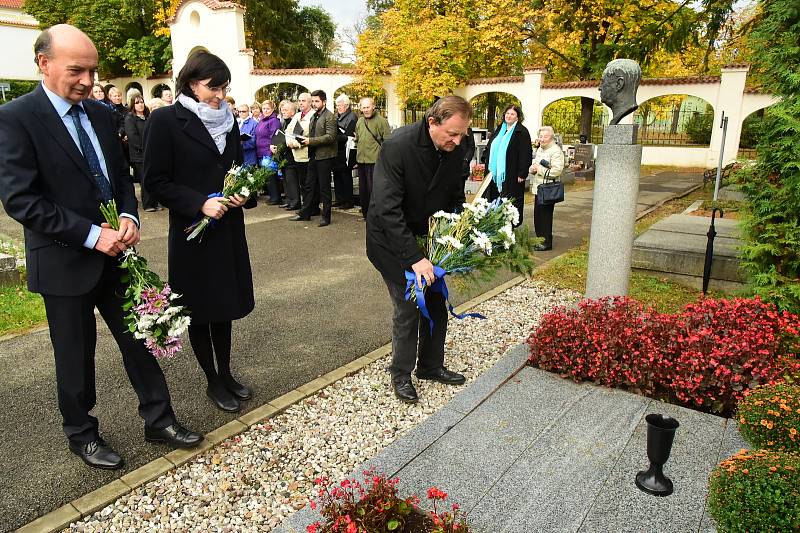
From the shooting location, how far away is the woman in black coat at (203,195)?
132 inches

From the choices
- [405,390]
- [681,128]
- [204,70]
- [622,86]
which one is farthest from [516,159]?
[681,128]

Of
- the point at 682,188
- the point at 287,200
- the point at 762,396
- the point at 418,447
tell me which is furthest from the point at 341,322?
the point at 682,188

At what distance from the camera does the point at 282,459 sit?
3.41m

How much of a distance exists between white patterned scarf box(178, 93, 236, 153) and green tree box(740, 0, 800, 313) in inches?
162

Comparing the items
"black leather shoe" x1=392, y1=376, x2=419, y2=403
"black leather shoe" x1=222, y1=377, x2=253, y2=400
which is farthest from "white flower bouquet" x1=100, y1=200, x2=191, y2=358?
"black leather shoe" x1=392, y1=376, x2=419, y2=403

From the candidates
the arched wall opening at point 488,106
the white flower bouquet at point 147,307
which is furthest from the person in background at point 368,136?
the arched wall opening at point 488,106

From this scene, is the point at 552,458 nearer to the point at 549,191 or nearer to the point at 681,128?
the point at 549,191

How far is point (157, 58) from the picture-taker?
29.3m

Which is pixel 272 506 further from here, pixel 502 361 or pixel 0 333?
pixel 0 333

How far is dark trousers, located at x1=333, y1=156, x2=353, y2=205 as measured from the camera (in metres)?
11.3

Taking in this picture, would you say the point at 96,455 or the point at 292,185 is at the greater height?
the point at 292,185

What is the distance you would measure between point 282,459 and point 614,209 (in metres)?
3.45

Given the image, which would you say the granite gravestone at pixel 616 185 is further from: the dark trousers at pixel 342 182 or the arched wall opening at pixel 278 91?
the arched wall opening at pixel 278 91

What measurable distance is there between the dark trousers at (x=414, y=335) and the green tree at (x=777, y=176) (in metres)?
2.73
